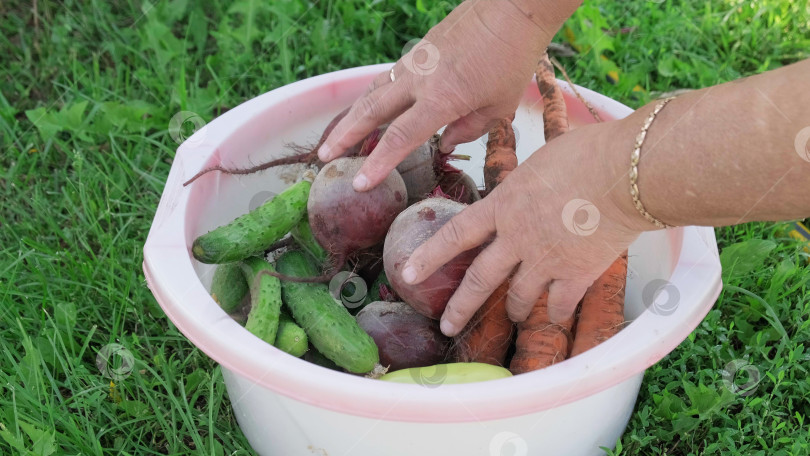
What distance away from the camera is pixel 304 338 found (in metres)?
1.24

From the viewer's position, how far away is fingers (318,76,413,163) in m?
1.32

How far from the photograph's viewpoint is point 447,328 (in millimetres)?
1237

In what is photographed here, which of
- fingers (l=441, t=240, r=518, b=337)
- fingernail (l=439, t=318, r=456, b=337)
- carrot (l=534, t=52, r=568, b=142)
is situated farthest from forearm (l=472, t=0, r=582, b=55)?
fingernail (l=439, t=318, r=456, b=337)

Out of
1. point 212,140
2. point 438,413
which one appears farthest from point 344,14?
point 438,413

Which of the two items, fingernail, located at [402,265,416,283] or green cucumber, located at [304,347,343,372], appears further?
green cucumber, located at [304,347,343,372]

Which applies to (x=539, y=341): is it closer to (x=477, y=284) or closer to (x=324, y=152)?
(x=477, y=284)

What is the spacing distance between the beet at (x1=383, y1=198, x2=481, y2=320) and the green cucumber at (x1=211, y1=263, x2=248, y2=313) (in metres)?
0.29

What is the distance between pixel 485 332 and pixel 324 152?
1.47ft

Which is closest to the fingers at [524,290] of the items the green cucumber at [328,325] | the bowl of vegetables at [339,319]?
the bowl of vegetables at [339,319]

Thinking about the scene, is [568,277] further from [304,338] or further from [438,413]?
[304,338]

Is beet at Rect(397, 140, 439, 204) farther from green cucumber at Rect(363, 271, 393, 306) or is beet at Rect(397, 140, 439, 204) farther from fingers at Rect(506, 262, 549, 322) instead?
fingers at Rect(506, 262, 549, 322)

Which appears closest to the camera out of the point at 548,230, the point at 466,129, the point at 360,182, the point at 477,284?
the point at 548,230

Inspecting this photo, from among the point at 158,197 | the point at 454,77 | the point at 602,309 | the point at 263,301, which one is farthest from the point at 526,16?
the point at 158,197

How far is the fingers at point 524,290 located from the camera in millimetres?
1129
